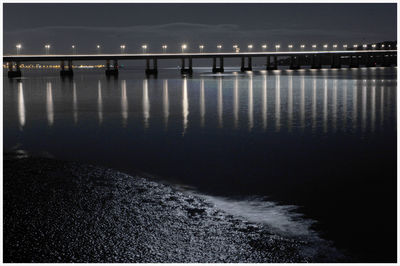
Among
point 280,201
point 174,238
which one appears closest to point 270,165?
point 280,201

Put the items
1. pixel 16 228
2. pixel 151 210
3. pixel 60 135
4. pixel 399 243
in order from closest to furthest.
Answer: pixel 399 243, pixel 16 228, pixel 151 210, pixel 60 135

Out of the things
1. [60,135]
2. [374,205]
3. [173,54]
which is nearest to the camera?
[374,205]

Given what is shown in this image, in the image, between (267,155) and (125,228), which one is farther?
(267,155)

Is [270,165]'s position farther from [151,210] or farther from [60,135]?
[60,135]

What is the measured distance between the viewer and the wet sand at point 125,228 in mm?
6410

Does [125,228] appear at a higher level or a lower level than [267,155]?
lower

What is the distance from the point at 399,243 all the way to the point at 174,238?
10.5ft

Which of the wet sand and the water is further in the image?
the water

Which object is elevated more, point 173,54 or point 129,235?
point 173,54

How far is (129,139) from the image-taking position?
52.7ft

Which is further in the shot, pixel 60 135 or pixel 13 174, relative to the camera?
pixel 60 135

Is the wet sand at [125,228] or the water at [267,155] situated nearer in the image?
the wet sand at [125,228]

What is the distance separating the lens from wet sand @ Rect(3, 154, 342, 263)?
641 centimetres

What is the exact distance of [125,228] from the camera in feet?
23.7
